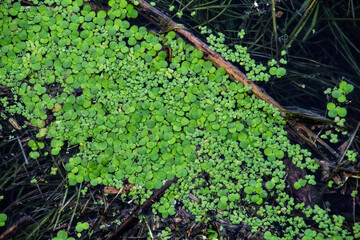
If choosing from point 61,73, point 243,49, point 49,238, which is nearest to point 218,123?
point 243,49

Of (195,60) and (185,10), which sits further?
(185,10)

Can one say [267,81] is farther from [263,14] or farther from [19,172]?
[19,172]

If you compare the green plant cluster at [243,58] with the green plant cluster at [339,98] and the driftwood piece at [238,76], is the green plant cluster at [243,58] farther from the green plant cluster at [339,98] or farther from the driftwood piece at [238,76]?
the green plant cluster at [339,98]

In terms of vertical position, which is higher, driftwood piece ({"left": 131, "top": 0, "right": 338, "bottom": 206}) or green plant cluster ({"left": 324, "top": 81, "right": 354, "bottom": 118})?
green plant cluster ({"left": 324, "top": 81, "right": 354, "bottom": 118})

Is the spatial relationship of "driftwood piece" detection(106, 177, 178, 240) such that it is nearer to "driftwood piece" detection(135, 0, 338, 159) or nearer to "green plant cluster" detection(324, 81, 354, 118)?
"driftwood piece" detection(135, 0, 338, 159)

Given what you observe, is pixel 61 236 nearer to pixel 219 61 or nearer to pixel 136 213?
pixel 136 213

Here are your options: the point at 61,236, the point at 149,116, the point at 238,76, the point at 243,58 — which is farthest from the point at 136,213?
the point at 243,58

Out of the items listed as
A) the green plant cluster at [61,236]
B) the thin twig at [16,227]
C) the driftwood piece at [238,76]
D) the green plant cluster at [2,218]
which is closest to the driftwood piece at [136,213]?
the green plant cluster at [61,236]

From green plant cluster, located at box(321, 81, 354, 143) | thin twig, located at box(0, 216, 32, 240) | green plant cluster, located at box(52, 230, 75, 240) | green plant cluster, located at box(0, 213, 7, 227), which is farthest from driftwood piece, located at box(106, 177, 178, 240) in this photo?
green plant cluster, located at box(321, 81, 354, 143)
